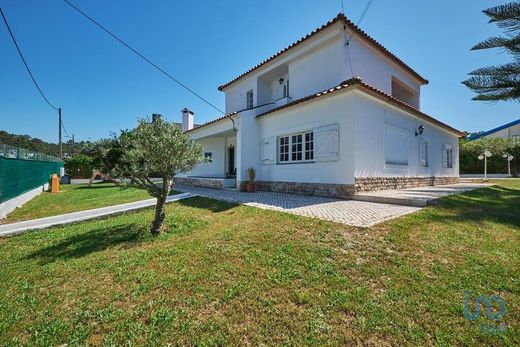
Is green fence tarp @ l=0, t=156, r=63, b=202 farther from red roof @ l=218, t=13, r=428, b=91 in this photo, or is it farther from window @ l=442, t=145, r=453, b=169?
window @ l=442, t=145, r=453, b=169

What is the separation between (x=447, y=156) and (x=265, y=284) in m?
17.4

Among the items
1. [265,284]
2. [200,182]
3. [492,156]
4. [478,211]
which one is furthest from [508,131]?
[265,284]

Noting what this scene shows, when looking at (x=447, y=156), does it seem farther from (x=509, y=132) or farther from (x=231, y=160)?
(x=509, y=132)

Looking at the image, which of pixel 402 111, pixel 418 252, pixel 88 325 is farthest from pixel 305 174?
pixel 88 325

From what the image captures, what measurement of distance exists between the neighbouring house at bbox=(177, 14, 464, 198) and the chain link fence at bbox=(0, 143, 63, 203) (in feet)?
21.8

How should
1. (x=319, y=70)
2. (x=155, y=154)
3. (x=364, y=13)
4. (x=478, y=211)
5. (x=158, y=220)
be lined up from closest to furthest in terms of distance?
(x=155, y=154) < (x=158, y=220) < (x=478, y=211) < (x=364, y=13) < (x=319, y=70)

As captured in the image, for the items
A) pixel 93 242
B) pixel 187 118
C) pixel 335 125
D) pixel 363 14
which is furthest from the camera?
pixel 187 118

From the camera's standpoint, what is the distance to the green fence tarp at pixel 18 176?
7806mm

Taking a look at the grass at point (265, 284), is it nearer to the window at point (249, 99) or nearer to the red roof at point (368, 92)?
the red roof at point (368, 92)

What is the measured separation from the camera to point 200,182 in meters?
15.2

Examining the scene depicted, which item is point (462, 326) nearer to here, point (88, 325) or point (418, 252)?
point (418, 252)

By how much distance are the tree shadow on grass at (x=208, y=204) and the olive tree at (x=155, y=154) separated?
204 centimetres

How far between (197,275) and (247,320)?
1215mm

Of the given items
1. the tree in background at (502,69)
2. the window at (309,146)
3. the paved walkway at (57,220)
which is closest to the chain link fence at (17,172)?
the paved walkway at (57,220)
